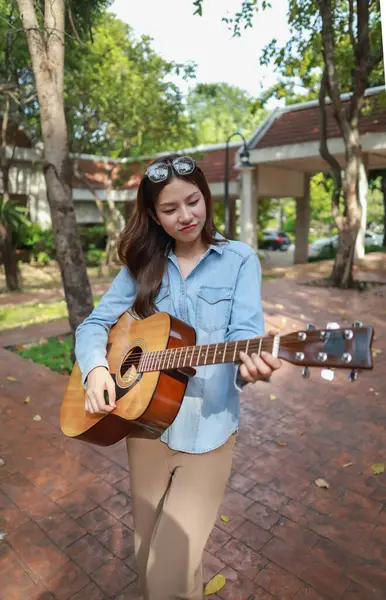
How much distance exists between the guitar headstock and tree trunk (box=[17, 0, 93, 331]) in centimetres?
419

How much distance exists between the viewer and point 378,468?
136 inches

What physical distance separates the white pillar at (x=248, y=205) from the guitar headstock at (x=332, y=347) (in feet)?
48.5

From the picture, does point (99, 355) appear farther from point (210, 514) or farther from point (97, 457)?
point (97, 457)

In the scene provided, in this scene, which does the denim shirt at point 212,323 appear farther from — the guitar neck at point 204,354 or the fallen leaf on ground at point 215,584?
the fallen leaf on ground at point 215,584

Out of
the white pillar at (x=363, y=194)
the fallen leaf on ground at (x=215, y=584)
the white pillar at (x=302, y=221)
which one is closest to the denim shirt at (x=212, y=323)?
the fallen leaf on ground at (x=215, y=584)

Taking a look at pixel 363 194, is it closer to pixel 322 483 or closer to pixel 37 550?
pixel 322 483

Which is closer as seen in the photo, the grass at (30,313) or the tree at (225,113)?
the grass at (30,313)

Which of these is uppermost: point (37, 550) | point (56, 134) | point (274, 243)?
point (56, 134)

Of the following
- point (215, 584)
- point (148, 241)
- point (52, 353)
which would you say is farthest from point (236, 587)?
point (52, 353)

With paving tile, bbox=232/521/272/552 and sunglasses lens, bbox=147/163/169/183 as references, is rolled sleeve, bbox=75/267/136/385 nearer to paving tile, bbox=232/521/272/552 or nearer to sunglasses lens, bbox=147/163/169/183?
sunglasses lens, bbox=147/163/169/183

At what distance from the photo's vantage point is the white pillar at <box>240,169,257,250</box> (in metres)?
15.8

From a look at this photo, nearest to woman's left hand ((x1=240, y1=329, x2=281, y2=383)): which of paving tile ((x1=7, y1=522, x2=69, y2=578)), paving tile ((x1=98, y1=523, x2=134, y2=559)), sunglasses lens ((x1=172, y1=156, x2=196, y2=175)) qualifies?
sunglasses lens ((x1=172, y1=156, x2=196, y2=175))

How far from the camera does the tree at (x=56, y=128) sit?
15.7 feet

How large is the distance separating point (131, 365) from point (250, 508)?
1.66 m
